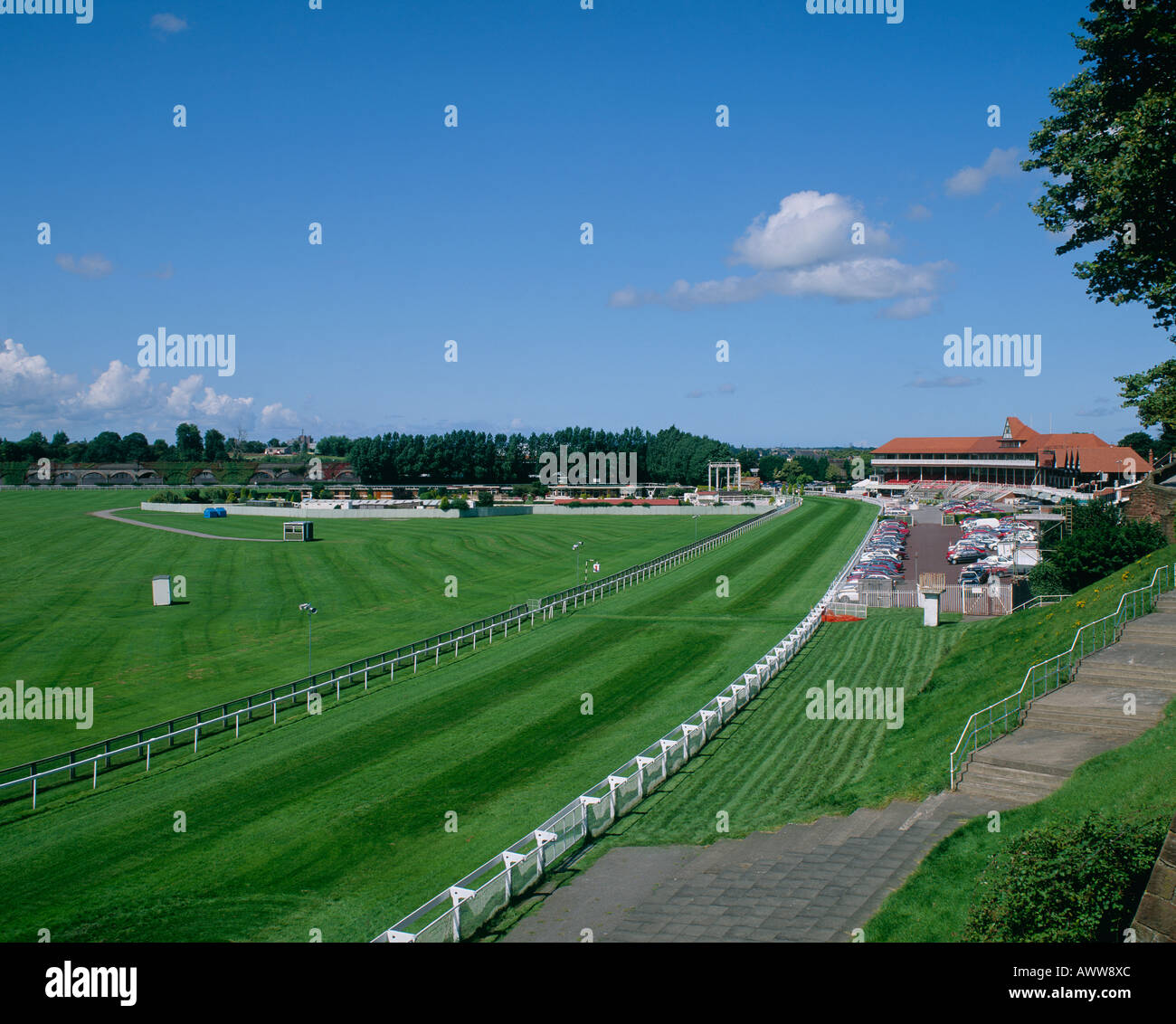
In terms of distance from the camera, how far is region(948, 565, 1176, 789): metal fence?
610 inches

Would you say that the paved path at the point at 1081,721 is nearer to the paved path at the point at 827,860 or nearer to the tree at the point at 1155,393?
the paved path at the point at 827,860

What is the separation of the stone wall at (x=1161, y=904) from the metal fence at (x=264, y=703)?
18885mm

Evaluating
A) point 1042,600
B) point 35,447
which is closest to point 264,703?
point 1042,600

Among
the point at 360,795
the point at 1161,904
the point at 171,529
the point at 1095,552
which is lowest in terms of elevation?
the point at 360,795

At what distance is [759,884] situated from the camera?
11.8 m

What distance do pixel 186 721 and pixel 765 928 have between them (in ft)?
58.8

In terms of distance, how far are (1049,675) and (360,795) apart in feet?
46.9

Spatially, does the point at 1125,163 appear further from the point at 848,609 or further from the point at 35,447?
the point at 35,447

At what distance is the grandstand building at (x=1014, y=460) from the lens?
87625 mm

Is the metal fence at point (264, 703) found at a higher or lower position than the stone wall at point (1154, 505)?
lower

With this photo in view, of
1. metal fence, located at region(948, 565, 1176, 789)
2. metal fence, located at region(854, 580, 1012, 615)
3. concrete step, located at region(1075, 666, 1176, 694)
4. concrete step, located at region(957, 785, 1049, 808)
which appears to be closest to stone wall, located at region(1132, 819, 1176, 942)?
concrete step, located at region(957, 785, 1049, 808)

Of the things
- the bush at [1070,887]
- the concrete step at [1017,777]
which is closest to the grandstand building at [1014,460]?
the concrete step at [1017,777]
